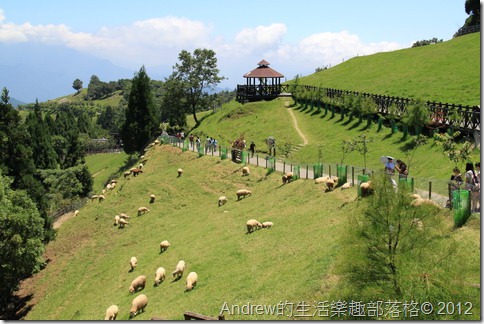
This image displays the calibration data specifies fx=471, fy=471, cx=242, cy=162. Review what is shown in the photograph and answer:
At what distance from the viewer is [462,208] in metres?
17.8

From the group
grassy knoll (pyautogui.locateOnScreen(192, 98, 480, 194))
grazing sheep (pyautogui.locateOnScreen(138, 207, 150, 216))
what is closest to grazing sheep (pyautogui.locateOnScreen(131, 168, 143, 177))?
grassy knoll (pyautogui.locateOnScreen(192, 98, 480, 194))

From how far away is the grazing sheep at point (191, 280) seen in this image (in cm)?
2095

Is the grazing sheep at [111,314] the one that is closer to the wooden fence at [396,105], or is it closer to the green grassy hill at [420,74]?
the wooden fence at [396,105]

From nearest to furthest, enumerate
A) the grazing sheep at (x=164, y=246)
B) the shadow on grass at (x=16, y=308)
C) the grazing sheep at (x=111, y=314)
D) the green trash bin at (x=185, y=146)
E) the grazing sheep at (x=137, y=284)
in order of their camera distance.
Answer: the grazing sheep at (x=111, y=314) < the grazing sheep at (x=137, y=284) < the grazing sheep at (x=164, y=246) < the shadow on grass at (x=16, y=308) < the green trash bin at (x=185, y=146)

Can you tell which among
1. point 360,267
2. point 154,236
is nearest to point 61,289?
point 154,236

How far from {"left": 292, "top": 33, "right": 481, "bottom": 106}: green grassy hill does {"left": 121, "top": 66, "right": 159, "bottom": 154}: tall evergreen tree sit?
2458 centimetres

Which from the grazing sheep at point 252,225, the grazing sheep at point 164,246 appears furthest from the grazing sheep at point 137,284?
the grazing sheep at point 252,225

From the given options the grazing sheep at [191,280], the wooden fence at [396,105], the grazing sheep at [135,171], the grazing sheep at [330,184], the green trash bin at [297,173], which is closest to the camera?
the grazing sheep at [191,280]

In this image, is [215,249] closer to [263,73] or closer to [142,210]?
[142,210]

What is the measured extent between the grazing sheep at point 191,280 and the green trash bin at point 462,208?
11186 millimetres

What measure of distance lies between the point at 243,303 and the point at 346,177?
40.7 ft

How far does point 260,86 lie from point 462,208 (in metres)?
55.3

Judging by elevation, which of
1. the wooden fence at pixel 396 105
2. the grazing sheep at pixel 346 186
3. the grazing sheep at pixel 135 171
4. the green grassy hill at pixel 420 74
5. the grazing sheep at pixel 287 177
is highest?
the green grassy hill at pixel 420 74

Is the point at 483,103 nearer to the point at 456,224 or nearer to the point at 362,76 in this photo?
the point at 456,224
